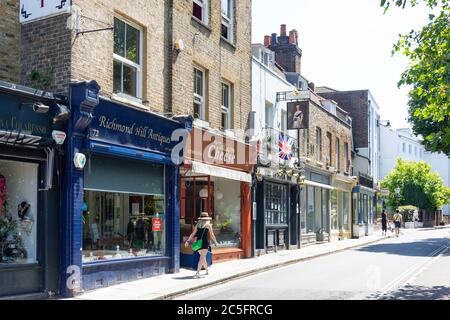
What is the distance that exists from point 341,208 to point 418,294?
24424 mm

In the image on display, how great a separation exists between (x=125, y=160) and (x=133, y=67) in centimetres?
244

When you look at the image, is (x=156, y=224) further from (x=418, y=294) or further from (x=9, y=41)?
(x=418, y=294)

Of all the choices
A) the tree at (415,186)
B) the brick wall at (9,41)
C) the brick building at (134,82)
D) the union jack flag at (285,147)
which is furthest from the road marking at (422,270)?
the tree at (415,186)

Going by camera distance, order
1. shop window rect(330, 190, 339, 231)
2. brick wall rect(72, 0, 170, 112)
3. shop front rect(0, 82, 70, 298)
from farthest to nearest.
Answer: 1. shop window rect(330, 190, 339, 231)
2. brick wall rect(72, 0, 170, 112)
3. shop front rect(0, 82, 70, 298)

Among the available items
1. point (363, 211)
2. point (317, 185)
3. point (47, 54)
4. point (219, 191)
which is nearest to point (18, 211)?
point (47, 54)

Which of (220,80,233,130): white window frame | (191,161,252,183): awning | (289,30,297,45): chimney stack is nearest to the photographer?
(191,161,252,183): awning

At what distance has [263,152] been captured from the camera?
2219 cm

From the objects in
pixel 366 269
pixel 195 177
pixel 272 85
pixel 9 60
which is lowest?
pixel 366 269

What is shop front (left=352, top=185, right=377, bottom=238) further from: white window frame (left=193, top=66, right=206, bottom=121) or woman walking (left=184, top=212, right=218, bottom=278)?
woman walking (left=184, top=212, right=218, bottom=278)

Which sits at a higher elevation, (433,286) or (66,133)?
(66,133)

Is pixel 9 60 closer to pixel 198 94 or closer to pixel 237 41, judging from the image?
pixel 198 94

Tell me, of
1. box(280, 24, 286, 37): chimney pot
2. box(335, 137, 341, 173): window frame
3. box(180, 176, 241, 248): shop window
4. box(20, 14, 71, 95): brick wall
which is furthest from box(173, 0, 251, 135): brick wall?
box(335, 137, 341, 173): window frame

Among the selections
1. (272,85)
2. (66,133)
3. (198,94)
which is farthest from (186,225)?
(272,85)

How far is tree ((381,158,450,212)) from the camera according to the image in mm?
63219
